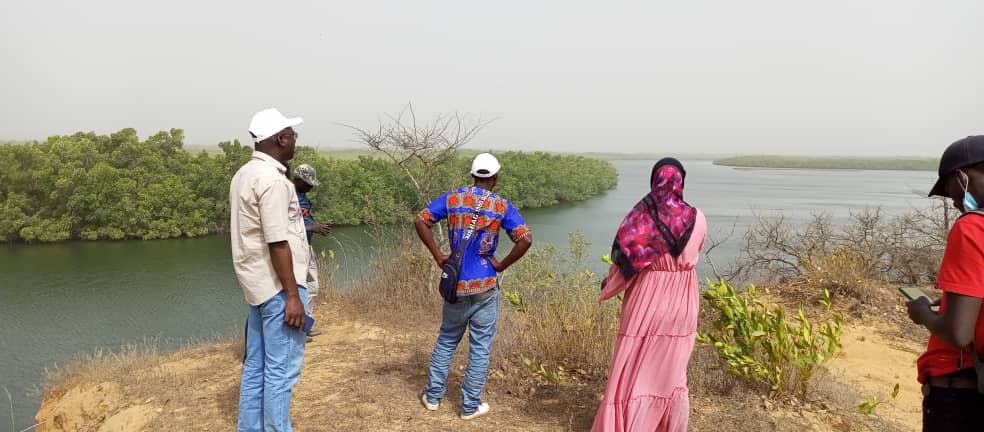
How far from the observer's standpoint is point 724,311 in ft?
11.2

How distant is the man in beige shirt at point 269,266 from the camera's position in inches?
95.8

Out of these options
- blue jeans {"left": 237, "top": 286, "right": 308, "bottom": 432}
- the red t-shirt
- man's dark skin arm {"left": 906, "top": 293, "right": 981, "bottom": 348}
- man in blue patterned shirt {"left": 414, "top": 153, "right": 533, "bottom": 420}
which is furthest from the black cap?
blue jeans {"left": 237, "top": 286, "right": 308, "bottom": 432}

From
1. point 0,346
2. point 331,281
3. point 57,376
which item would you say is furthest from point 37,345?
point 331,281

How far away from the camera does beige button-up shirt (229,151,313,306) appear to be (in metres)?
2.41

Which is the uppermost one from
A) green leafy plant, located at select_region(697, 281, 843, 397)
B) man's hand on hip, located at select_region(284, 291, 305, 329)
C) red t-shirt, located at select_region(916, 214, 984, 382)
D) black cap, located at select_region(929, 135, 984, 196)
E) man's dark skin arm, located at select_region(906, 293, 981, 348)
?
black cap, located at select_region(929, 135, 984, 196)

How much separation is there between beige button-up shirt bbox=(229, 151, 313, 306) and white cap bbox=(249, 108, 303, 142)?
0.29 feet

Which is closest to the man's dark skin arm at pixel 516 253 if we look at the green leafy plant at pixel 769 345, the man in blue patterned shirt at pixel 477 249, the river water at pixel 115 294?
the man in blue patterned shirt at pixel 477 249

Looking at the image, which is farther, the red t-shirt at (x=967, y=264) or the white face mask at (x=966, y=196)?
the white face mask at (x=966, y=196)

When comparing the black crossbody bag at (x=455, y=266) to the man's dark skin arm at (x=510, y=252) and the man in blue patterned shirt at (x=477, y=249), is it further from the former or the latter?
the man's dark skin arm at (x=510, y=252)

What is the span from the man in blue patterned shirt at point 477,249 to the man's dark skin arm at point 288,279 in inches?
31.4

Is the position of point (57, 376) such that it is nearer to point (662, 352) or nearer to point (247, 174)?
point (247, 174)

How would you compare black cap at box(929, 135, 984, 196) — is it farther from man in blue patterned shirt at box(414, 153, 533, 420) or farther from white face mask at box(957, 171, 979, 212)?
man in blue patterned shirt at box(414, 153, 533, 420)

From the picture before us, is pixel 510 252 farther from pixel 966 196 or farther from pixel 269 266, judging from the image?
pixel 966 196

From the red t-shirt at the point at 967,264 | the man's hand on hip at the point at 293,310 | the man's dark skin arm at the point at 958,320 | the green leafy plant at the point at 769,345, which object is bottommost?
the green leafy plant at the point at 769,345
